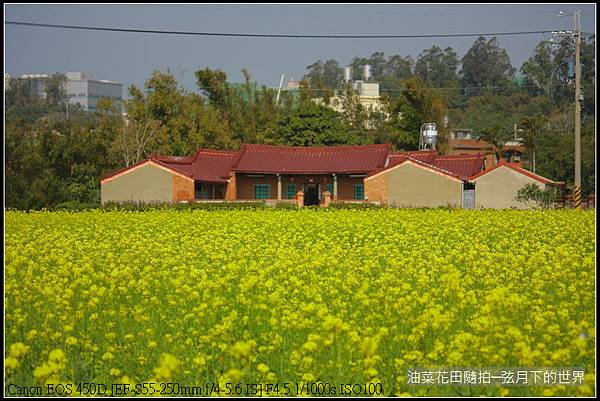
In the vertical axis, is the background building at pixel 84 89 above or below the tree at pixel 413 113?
above

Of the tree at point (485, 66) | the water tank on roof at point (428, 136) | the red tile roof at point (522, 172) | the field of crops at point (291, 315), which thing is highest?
the tree at point (485, 66)

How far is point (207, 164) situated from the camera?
43.6 meters

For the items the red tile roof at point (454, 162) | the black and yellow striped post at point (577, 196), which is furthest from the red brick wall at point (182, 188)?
the black and yellow striped post at point (577, 196)

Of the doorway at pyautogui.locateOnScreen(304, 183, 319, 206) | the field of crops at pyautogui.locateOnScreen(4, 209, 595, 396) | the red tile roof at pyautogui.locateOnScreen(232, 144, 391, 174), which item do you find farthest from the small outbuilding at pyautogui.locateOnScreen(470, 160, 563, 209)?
the field of crops at pyautogui.locateOnScreen(4, 209, 595, 396)

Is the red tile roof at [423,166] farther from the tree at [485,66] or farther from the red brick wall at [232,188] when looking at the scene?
the tree at [485,66]

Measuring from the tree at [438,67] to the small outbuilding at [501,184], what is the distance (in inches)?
3202

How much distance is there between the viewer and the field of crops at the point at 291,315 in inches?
310

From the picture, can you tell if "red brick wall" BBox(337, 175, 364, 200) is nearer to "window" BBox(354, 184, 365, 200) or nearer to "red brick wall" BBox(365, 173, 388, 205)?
"window" BBox(354, 184, 365, 200)

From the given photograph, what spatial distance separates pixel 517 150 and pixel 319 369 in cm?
6107

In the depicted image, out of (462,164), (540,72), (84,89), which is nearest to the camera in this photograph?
(462,164)

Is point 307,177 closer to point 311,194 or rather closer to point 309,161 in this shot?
point 309,161

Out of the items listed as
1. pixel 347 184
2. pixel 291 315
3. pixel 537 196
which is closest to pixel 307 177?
pixel 347 184

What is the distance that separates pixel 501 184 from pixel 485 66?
85048mm

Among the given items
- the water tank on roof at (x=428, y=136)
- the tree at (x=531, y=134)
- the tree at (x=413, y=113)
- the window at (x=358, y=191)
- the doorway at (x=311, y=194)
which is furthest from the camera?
the tree at (x=413, y=113)
